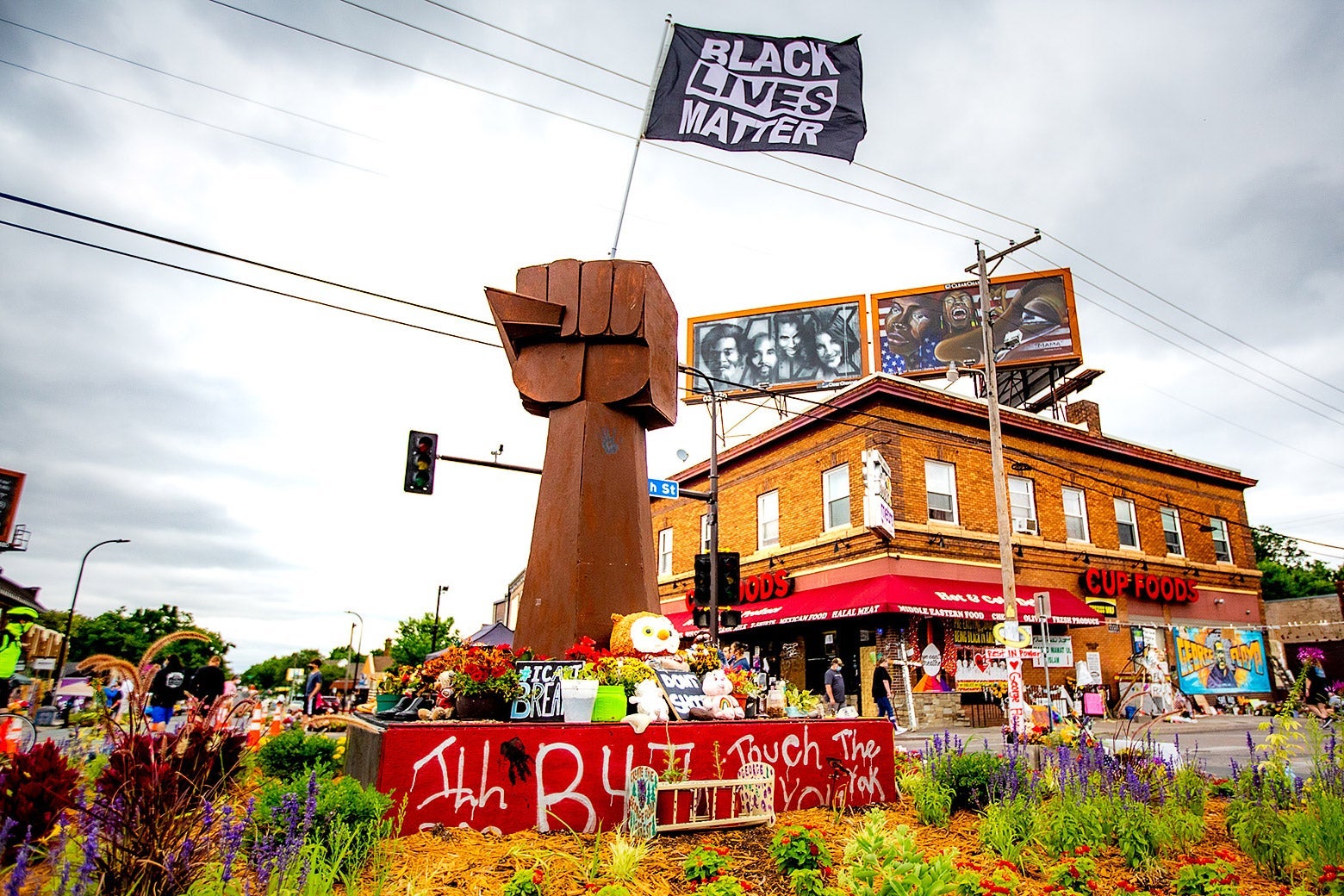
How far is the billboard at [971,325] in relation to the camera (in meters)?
28.7

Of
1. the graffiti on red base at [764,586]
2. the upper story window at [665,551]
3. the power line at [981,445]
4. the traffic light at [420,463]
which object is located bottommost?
the graffiti on red base at [764,586]

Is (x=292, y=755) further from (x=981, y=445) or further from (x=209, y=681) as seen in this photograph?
(x=981, y=445)

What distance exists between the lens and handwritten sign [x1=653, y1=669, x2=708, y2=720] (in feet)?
24.8

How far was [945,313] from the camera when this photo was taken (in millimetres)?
30156

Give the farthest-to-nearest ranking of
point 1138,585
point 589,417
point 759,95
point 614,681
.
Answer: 1. point 1138,585
2. point 759,95
3. point 589,417
4. point 614,681

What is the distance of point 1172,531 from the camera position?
26.6 m

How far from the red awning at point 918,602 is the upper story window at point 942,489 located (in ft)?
6.43

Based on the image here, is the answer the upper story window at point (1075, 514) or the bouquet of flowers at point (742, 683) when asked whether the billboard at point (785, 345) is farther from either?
the bouquet of flowers at point (742, 683)

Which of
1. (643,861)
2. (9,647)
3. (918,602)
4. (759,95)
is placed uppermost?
(759,95)

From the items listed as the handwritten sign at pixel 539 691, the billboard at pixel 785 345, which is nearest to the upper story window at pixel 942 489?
the billboard at pixel 785 345

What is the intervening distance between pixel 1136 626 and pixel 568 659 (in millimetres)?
22400

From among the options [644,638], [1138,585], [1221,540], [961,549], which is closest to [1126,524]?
[1138,585]

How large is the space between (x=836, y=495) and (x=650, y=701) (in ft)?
52.8

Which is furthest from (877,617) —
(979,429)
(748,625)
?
(979,429)
